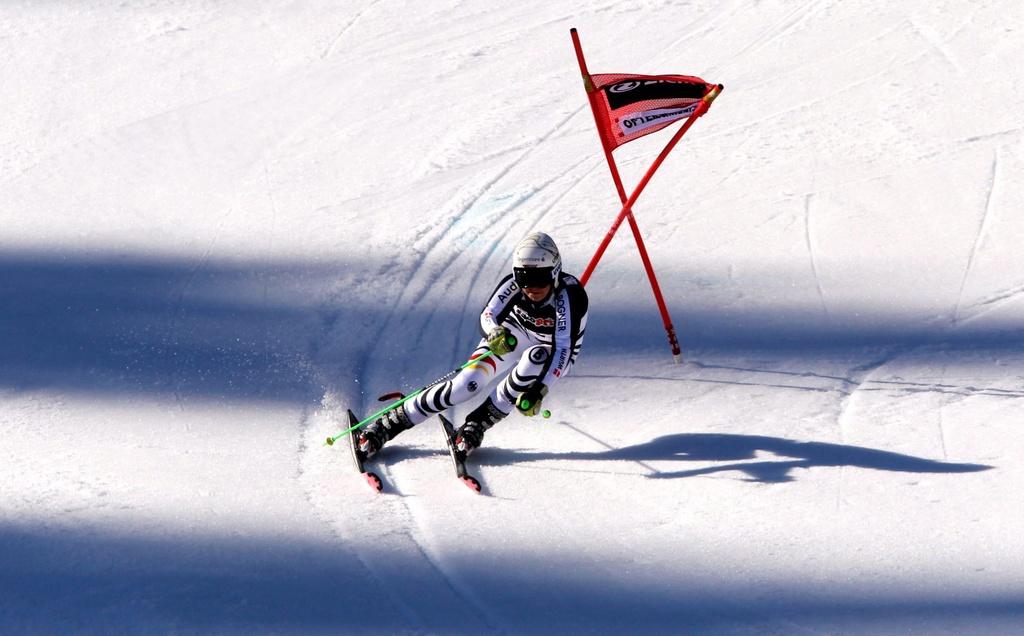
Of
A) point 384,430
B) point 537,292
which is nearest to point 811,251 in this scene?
point 537,292

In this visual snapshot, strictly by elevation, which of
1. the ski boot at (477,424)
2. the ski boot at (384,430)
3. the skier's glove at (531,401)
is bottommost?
the skier's glove at (531,401)

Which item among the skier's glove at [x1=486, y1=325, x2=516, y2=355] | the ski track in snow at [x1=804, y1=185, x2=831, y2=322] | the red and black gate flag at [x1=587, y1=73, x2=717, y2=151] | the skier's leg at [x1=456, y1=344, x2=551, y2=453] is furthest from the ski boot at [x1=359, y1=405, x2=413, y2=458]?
the ski track in snow at [x1=804, y1=185, x2=831, y2=322]

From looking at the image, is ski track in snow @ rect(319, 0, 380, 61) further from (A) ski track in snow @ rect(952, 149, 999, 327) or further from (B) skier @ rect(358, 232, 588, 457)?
(A) ski track in snow @ rect(952, 149, 999, 327)

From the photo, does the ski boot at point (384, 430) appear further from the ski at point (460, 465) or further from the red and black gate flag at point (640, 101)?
the red and black gate flag at point (640, 101)

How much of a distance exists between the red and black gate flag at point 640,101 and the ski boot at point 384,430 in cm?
280

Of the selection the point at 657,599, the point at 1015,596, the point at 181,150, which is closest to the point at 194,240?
the point at 181,150

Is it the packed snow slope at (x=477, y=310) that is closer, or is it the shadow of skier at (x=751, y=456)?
the packed snow slope at (x=477, y=310)

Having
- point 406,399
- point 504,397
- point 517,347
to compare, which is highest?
point 517,347

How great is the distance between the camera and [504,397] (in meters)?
8.70

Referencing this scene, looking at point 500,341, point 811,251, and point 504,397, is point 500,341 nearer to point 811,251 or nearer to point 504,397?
point 504,397

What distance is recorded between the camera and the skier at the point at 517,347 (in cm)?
841

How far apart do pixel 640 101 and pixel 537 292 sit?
6.76 ft

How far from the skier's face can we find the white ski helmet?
1.4 inches

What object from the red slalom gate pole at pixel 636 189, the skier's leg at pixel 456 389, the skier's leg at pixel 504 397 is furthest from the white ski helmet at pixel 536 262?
the red slalom gate pole at pixel 636 189
